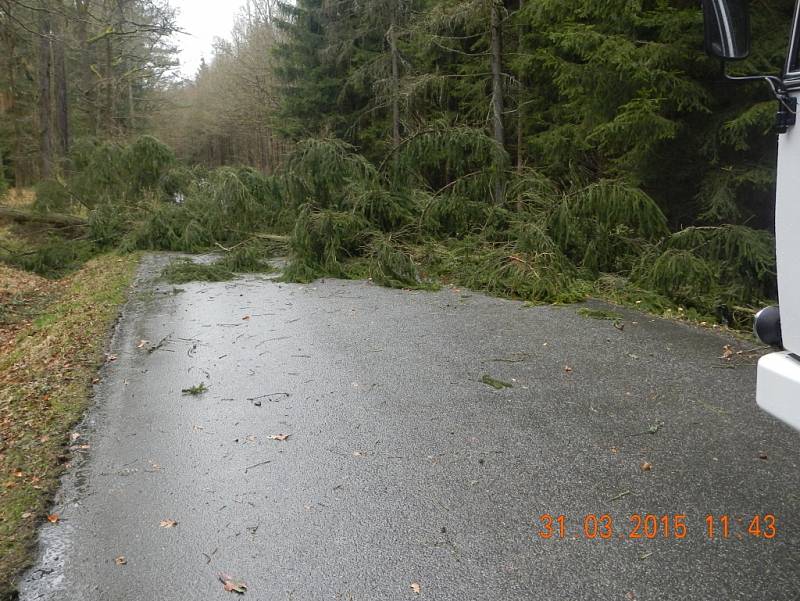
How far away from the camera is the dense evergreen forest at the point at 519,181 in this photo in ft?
25.8

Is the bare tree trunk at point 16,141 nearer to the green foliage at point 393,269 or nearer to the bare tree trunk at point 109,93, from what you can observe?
Result: the bare tree trunk at point 109,93

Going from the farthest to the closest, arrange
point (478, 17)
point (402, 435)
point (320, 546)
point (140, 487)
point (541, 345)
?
point (478, 17)
point (541, 345)
point (402, 435)
point (140, 487)
point (320, 546)

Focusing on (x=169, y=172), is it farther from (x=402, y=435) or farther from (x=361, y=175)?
(x=402, y=435)

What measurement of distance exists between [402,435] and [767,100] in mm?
7239

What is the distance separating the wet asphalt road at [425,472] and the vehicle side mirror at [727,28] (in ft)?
6.84

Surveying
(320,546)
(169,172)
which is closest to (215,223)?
(169,172)

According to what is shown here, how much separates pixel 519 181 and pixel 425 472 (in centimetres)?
776

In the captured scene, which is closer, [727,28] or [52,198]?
[727,28]

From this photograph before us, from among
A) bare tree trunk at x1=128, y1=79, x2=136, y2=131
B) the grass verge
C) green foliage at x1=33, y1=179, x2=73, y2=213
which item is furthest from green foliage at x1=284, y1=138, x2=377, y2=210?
bare tree trunk at x1=128, y1=79, x2=136, y2=131

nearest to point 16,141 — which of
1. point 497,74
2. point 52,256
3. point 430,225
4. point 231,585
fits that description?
point 52,256

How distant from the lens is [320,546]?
2.77 m

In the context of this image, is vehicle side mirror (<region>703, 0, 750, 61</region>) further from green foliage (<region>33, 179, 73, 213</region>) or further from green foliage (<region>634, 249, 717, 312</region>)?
green foliage (<region>33, 179, 73, 213</region>)
